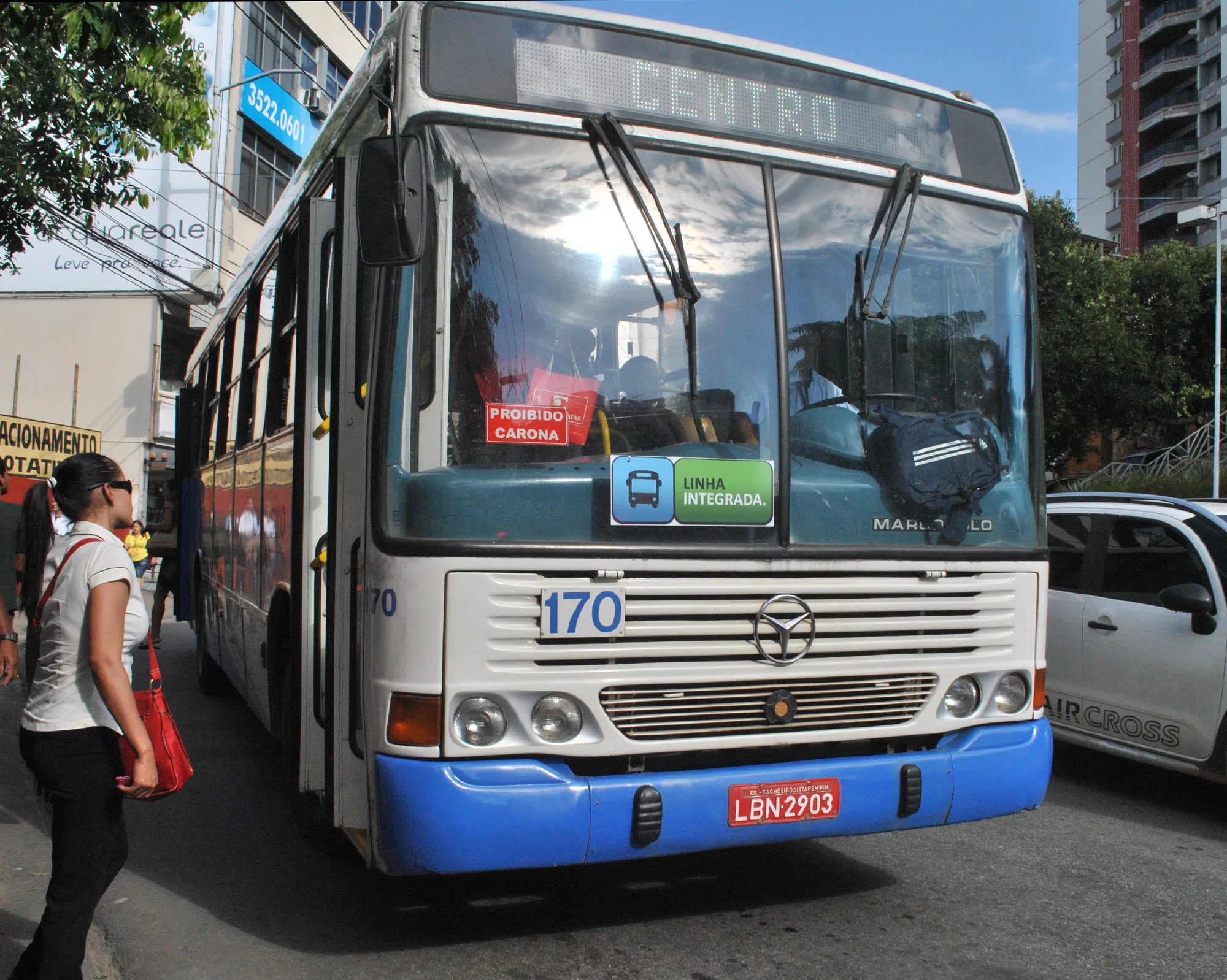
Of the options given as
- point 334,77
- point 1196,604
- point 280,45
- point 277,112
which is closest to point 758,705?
point 1196,604

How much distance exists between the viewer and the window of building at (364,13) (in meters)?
35.5

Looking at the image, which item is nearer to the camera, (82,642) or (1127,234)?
(82,642)

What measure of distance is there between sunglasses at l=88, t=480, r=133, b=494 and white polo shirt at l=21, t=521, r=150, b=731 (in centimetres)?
20

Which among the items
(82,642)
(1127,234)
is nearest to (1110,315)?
(1127,234)

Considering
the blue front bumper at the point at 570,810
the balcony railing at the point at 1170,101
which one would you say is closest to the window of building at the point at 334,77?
the blue front bumper at the point at 570,810

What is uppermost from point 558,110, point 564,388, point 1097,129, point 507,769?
point 1097,129

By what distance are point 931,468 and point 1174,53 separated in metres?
62.0

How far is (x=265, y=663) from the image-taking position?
5758 millimetres

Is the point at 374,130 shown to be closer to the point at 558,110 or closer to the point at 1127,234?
the point at 558,110

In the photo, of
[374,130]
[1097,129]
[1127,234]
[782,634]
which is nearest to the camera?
[782,634]

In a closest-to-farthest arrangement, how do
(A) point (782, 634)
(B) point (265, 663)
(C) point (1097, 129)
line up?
(A) point (782, 634)
(B) point (265, 663)
(C) point (1097, 129)

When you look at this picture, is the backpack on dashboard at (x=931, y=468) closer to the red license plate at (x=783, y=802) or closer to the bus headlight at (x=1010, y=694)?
the bus headlight at (x=1010, y=694)

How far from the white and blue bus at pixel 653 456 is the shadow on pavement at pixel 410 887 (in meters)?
0.51

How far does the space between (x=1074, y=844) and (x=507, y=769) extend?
3378mm
